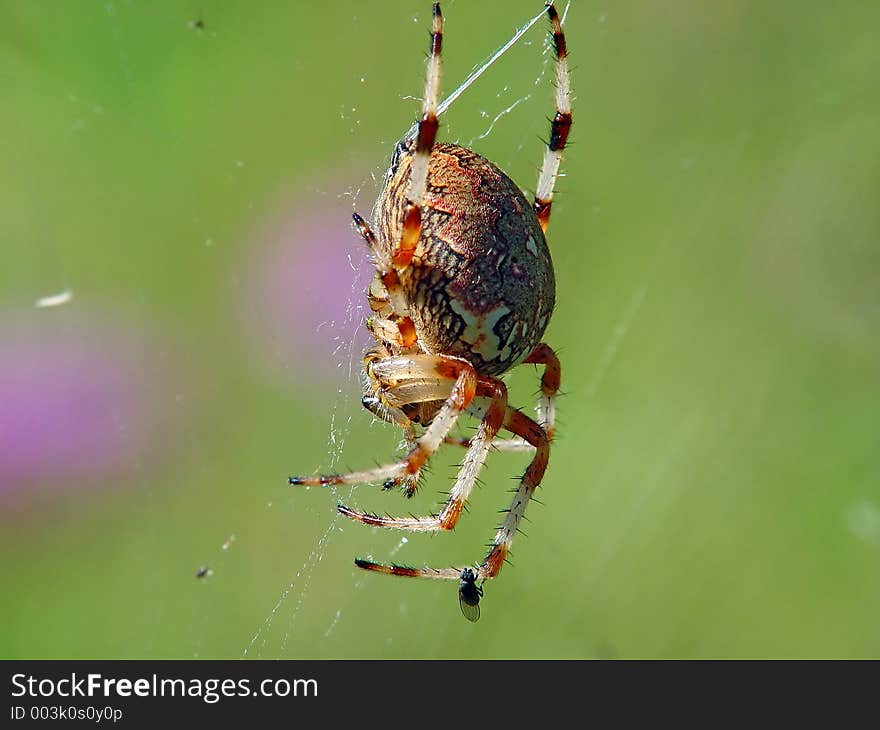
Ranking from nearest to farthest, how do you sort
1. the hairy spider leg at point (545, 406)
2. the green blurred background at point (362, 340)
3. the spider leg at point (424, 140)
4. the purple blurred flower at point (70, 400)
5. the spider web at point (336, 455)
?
the spider leg at point (424, 140) → the hairy spider leg at point (545, 406) → the spider web at point (336, 455) → the purple blurred flower at point (70, 400) → the green blurred background at point (362, 340)

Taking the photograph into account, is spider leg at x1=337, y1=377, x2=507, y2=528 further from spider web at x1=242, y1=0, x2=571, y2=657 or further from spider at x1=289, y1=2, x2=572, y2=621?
spider web at x1=242, y1=0, x2=571, y2=657

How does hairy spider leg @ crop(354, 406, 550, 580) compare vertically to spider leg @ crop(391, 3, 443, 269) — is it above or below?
below

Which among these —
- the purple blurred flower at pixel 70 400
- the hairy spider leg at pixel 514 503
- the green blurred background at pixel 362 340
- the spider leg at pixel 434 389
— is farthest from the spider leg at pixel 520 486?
the purple blurred flower at pixel 70 400

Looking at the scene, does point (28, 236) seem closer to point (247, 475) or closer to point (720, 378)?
point (247, 475)

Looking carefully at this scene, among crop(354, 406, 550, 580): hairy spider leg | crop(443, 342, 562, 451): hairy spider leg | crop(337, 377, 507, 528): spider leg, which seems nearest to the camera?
crop(337, 377, 507, 528): spider leg

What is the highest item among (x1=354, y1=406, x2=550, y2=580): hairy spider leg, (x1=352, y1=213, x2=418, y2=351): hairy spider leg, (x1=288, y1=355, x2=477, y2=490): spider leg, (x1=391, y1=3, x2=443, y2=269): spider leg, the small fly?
(x1=391, y1=3, x2=443, y2=269): spider leg

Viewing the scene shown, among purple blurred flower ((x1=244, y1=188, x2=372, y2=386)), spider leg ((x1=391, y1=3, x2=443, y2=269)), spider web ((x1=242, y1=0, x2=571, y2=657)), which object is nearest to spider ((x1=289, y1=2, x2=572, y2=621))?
spider leg ((x1=391, y1=3, x2=443, y2=269))

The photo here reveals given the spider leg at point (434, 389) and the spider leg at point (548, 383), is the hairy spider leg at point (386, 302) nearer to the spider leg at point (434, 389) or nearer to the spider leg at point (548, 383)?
the spider leg at point (434, 389)
